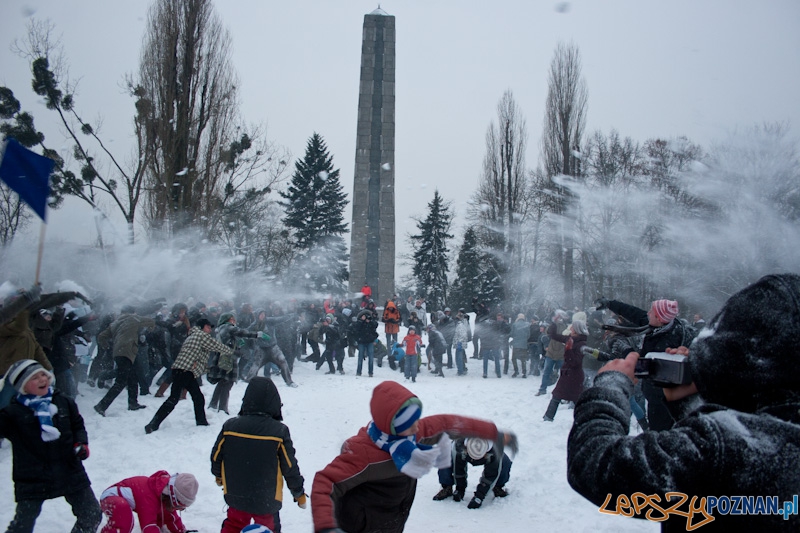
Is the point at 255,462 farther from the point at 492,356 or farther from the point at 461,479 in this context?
the point at 492,356

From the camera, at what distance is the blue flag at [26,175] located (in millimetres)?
5031

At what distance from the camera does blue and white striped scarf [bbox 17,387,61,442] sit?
13.9ft

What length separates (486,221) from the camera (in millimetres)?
31938

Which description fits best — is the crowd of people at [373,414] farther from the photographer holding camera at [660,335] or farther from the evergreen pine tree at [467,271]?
the evergreen pine tree at [467,271]

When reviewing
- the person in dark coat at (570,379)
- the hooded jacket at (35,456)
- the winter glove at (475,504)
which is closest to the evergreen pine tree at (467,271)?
the person in dark coat at (570,379)

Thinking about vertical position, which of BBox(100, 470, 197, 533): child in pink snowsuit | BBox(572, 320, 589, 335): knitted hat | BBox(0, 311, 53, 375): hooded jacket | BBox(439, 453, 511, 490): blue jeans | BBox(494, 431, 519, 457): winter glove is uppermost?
BBox(572, 320, 589, 335): knitted hat

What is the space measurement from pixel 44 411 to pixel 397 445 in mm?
3121

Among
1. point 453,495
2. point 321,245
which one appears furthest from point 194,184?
point 321,245

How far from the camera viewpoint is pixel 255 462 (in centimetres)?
411

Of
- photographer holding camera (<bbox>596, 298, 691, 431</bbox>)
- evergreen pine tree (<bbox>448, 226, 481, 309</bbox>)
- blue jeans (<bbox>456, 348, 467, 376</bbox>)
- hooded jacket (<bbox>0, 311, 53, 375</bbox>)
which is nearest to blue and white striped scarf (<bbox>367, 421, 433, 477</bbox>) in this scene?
photographer holding camera (<bbox>596, 298, 691, 431</bbox>)

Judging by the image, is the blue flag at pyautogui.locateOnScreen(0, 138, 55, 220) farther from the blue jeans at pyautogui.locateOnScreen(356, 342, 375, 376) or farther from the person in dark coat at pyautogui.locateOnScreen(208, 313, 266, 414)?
the blue jeans at pyautogui.locateOnScreen(356, 342, 375, 376)

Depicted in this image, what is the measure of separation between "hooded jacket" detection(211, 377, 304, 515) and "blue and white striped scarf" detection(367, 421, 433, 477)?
1423 mm

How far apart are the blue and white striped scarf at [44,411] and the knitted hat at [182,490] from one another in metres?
1.00

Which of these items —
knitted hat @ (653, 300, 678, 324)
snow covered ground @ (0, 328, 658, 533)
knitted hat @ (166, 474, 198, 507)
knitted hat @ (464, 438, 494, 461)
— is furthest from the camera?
knitted hat @ (464, 438, 494, 461)
